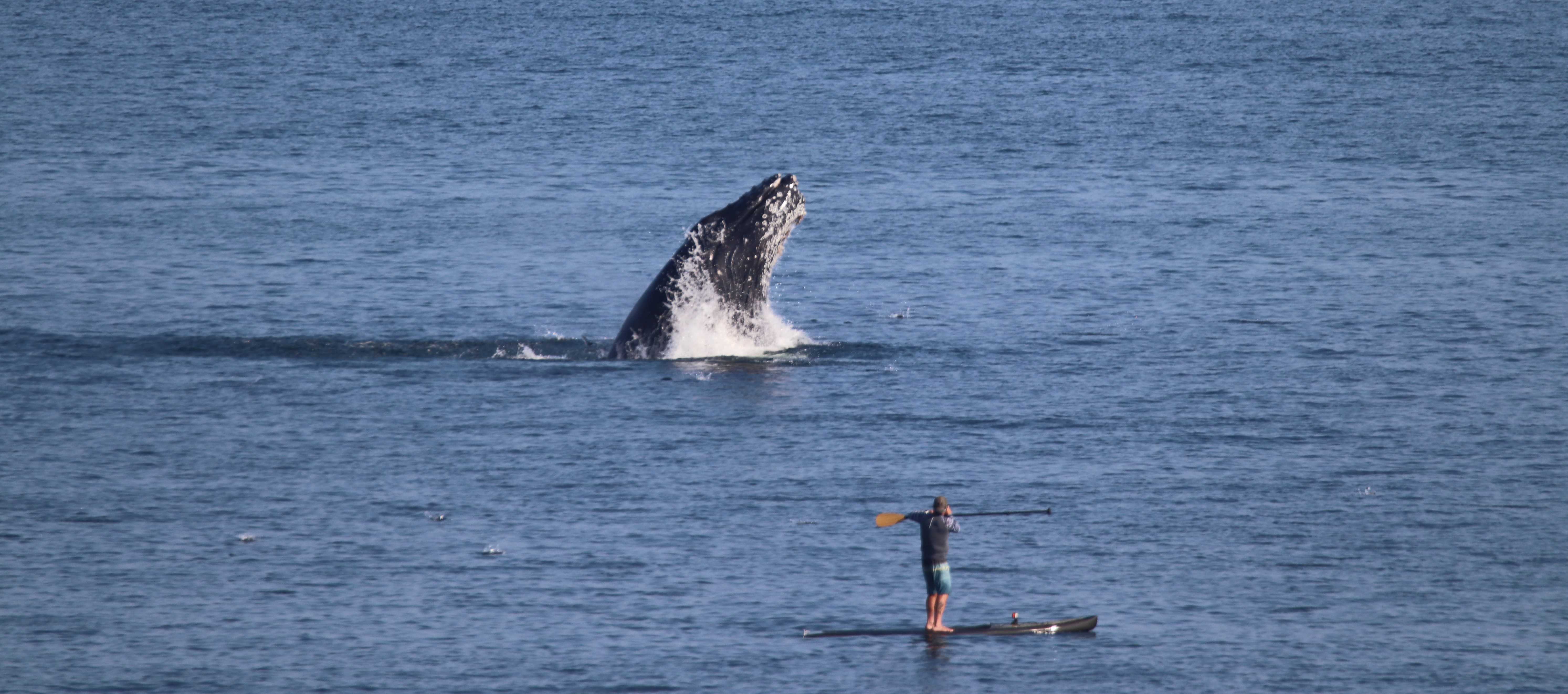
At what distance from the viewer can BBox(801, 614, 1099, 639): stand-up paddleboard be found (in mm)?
27062

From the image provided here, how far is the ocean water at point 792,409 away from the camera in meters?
27.4

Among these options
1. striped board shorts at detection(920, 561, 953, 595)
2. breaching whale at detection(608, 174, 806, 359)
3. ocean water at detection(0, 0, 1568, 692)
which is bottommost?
ocean water at detection(0, 0, 1568, 692)

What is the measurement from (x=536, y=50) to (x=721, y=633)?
102405mm

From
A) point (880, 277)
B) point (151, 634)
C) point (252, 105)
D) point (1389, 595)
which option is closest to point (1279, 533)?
point (1389, 595)

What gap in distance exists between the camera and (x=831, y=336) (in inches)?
1911

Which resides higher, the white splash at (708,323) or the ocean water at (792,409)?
the white splash at (708,323)

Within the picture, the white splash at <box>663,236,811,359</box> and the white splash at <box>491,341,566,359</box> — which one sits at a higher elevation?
the white splash at <box>663,236,811,359</box>

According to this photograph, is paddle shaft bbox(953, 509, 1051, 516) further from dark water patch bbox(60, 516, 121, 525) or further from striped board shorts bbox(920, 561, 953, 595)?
dark water patch bbox(60, 516, 121, 525)

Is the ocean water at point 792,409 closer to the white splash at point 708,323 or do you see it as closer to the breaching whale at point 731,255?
the white splash at point 708,323

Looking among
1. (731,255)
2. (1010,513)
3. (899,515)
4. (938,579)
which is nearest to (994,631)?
(938,579)

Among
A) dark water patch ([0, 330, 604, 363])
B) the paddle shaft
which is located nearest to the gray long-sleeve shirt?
the paddle shaft

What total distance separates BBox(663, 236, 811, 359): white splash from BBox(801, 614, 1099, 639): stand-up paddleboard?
1473cm

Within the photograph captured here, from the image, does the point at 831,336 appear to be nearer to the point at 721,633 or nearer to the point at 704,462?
the point at 704,462

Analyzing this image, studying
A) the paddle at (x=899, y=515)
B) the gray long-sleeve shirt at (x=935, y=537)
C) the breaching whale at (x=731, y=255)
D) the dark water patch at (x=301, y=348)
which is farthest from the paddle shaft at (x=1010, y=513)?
the dark water patch at (x=301, y=348)
